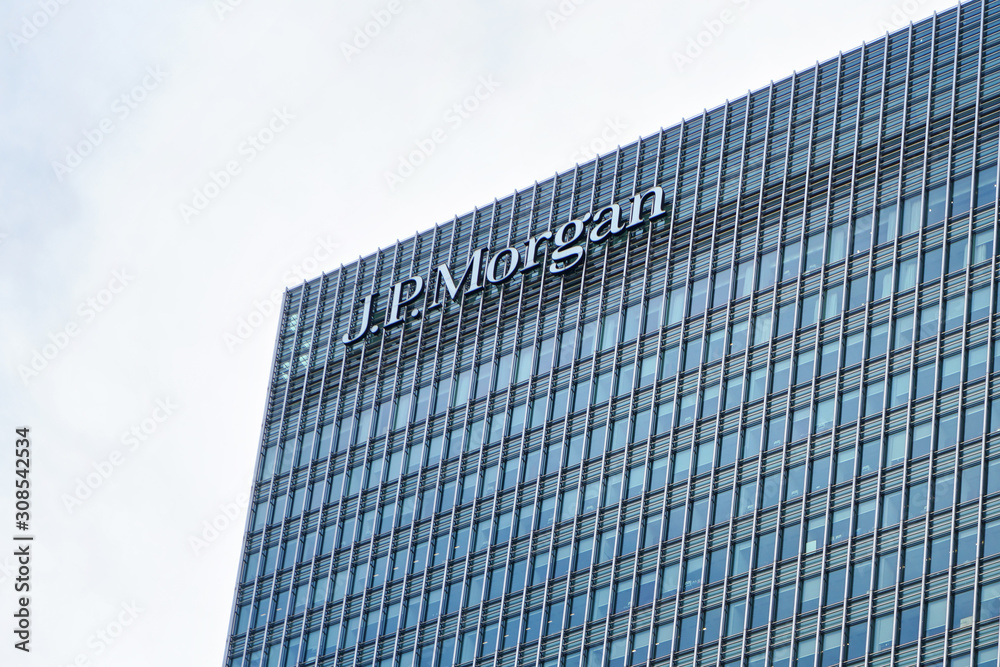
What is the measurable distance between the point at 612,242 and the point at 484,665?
88.5ft

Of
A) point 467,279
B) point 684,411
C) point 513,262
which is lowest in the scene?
point 684,411

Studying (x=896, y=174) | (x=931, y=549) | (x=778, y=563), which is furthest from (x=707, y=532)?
(x=896, y=174)

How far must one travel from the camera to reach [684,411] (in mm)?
113875

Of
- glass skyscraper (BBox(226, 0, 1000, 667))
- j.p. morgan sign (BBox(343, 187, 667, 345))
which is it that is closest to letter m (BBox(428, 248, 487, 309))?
j.p. morgan sign (BBox(343, 187, 667, 345))

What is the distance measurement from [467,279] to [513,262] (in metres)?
3.96

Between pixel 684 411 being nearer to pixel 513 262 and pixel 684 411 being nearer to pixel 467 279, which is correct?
pixel 513 262

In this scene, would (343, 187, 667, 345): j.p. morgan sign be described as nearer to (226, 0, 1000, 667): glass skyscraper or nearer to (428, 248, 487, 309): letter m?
(428, 248, 487, 309): letter m

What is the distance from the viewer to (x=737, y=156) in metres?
122

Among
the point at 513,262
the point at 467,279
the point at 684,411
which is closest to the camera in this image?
the point at 684,411

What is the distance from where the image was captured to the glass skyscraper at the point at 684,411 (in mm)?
101188

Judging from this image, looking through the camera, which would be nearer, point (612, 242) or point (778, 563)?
point (778, 563)

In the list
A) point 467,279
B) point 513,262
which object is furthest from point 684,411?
point 467,279

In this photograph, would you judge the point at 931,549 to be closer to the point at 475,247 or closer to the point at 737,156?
the point at 737,156

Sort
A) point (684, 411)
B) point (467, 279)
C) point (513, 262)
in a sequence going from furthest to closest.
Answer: point (467, 279), point (513, 262), point (684, 411)
